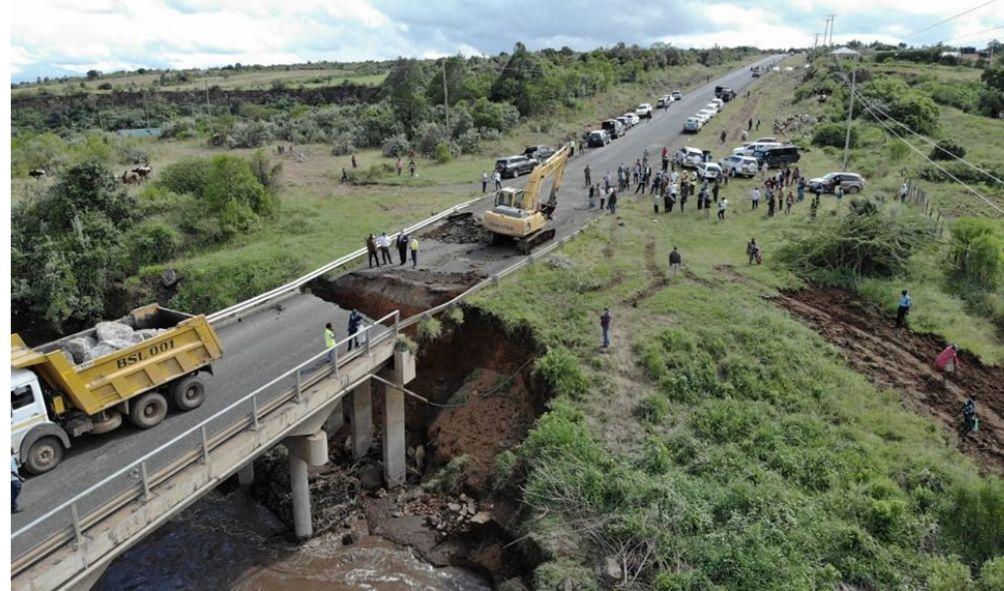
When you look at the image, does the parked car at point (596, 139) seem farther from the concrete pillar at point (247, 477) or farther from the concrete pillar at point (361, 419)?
the concrete pillar at point (247, 477)

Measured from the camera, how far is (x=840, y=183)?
41.1 m

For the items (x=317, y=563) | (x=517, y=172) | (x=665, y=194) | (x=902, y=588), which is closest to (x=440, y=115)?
(x=517, y=172)

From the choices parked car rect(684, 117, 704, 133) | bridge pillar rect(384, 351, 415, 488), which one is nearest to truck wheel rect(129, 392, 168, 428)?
bridge pillar rect(384, 351, 415, 488)

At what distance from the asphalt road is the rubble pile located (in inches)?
70.3

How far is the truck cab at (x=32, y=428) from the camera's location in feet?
43.9

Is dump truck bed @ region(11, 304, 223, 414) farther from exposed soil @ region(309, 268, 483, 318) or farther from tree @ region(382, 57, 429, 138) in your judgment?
tree @ region(382, 57, 429, 138)

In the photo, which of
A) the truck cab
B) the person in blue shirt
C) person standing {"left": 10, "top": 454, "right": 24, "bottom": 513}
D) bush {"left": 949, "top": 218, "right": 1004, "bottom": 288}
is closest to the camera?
person standing {"left": 10, "top": 454, "right": 24, "bottom": 513}

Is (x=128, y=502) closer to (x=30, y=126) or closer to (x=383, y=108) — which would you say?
(x=383, y=108)

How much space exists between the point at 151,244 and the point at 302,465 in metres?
19.1

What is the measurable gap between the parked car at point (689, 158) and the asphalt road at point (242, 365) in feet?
33.6

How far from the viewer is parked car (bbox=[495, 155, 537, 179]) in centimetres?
4419

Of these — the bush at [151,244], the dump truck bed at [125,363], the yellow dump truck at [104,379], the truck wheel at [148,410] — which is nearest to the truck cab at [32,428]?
the yellow dump truck at [104,379]

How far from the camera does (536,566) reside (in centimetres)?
1717

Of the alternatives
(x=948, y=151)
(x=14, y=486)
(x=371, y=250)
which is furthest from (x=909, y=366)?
(x=948, y=151)
